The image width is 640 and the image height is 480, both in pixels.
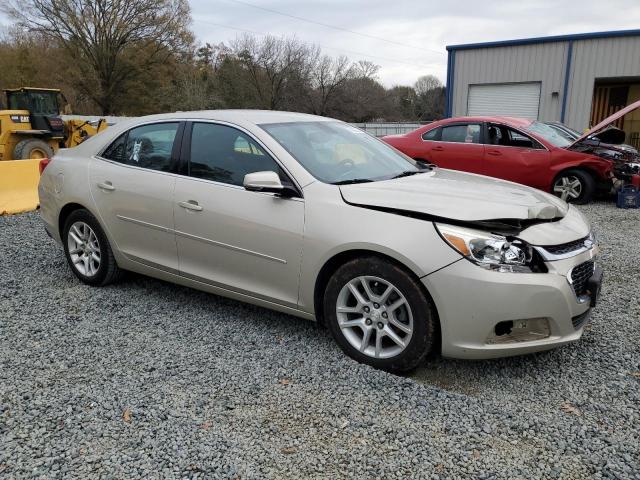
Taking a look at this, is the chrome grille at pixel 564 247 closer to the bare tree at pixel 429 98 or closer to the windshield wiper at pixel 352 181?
the windshield wiper at pixel 352 181

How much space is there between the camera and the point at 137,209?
161 inches

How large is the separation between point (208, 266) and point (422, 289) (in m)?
1.65

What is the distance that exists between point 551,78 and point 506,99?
5.27ft

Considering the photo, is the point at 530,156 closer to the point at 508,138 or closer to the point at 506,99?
the point at 508,138

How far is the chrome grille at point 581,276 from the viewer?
2971mm

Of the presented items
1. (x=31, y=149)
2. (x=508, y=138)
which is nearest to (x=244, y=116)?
(x=508, y=138)

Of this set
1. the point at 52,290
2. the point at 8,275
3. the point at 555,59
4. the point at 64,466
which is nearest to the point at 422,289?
the point at 64,466

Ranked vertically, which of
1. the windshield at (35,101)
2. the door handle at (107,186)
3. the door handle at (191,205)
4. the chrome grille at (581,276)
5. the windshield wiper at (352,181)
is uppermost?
the windshield at (35,101)

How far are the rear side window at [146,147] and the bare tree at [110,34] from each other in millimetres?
37352

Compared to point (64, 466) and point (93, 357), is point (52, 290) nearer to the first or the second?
point (93, 357)

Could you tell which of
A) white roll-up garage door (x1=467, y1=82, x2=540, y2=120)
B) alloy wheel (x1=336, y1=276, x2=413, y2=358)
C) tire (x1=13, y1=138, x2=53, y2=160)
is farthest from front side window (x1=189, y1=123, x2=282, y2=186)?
white roll-up garage door (x1=467, y1=82, x2=540, y2=120)

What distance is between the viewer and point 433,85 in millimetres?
64562

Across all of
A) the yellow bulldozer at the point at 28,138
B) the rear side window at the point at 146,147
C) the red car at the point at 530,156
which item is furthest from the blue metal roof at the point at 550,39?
the rear side window at the point at 146,147

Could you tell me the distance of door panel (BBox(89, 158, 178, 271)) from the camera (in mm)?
3951
